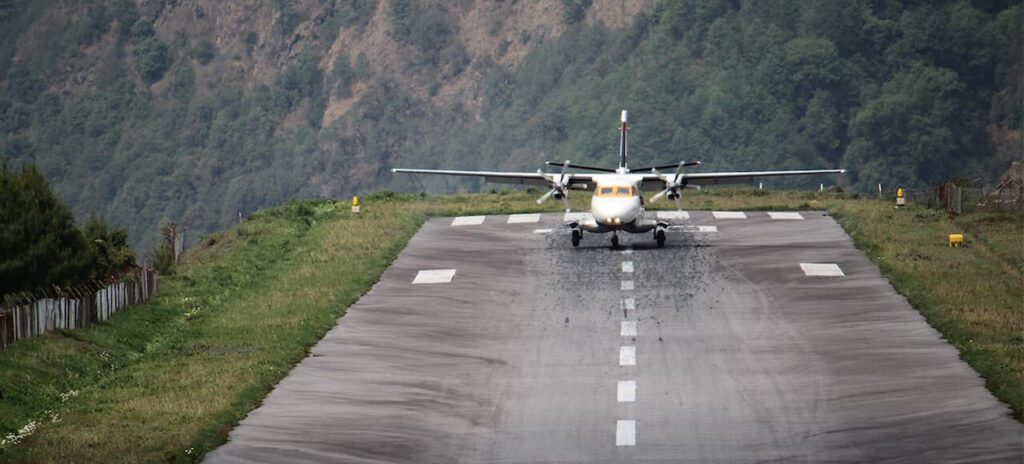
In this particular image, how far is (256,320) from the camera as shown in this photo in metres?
51.2

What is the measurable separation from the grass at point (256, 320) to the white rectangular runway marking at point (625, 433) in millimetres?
7436

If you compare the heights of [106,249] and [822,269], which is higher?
[106,249]

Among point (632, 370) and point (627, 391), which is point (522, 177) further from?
point (627, 391)

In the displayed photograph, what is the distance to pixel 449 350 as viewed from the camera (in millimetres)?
44781

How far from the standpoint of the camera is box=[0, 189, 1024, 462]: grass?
37.2 m

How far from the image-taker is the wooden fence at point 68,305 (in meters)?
44.3

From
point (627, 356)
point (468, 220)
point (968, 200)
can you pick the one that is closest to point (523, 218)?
point (468, 220)

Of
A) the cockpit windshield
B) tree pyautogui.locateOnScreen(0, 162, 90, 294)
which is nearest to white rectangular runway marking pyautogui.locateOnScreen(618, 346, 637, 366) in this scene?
tree pyautogui.locateOnScreen(0, 162, 90, 294)

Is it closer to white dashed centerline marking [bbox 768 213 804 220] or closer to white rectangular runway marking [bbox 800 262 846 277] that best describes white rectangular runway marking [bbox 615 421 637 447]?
white rectangular runway marking [bbox 800 262 846 277]

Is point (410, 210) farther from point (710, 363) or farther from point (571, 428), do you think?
point (571, 428)

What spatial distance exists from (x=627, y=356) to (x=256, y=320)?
41.3 ft

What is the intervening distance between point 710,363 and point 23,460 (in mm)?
16250

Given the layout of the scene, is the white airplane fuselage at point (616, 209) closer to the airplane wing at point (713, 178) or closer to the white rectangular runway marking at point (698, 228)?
the airplane wing at point (713, 178)

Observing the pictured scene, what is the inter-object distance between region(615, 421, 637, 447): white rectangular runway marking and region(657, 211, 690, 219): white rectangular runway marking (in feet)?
122
